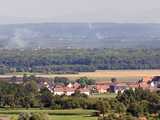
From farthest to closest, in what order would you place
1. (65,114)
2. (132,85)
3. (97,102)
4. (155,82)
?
1. (155,82)
2. (132,85)
3. (97,102)
4. (65,114)

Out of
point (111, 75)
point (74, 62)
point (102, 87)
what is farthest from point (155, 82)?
point (74, 62)

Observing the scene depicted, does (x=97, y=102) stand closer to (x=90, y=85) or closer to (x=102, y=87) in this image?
(x=102, y=87)

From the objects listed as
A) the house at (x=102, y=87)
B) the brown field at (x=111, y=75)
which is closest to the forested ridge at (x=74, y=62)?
the brown field at (x=111, y=75)

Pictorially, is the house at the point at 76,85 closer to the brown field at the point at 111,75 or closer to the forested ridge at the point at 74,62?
the brown field at the point at 111,75

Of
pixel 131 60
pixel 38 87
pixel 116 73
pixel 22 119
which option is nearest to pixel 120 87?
pixel 38 87

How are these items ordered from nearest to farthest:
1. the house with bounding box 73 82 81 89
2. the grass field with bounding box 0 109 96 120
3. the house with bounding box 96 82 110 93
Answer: the grass field with bounding box 0 109 96 120, the house with bounding box 96 82 110 93, the house with bounding box 73 82 81 89

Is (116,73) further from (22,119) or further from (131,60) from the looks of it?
(22,119)

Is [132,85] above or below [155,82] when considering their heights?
below

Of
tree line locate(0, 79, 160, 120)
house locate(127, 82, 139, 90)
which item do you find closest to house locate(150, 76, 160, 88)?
house locate(127, 82, 139, 90)

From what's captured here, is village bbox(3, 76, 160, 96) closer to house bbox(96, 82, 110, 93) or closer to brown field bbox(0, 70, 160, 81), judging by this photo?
house bbox(96, 82, 110, 93)

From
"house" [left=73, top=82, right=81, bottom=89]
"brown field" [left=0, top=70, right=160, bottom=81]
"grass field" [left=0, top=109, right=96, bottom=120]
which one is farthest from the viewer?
"brown field" [left=0, top=70, right=160, bottom=81]

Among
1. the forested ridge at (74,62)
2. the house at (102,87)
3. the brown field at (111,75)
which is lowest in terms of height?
the house at (102,87)

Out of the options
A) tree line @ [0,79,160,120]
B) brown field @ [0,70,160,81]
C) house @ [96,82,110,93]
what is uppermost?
brown field @ [0,70,160,81]
